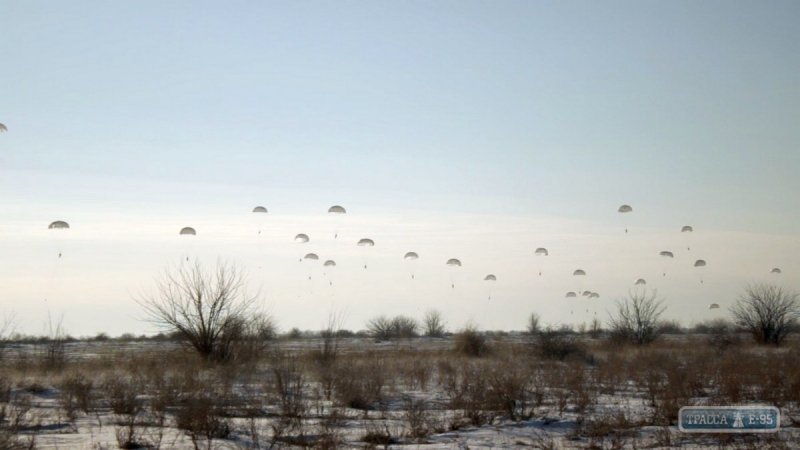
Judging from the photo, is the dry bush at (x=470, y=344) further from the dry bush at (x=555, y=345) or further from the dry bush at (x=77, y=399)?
the dry bush at (x=77, y=399)

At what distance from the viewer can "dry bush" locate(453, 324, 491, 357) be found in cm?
3206

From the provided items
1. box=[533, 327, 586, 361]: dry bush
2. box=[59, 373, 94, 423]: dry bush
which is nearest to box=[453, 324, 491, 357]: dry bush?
box=[533, 327, 586, 361]: dry bush

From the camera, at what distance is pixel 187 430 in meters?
11.6

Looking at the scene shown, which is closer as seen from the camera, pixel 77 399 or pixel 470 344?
pixel 77 399

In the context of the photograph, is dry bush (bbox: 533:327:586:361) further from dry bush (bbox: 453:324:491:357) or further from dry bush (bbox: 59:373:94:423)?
dry bush (bbox: 59:373:94:423)

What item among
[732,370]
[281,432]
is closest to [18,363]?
[281,432]

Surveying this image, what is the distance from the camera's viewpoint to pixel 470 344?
32.3 meters

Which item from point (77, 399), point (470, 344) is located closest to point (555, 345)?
point (470, 344)

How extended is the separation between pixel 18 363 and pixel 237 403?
13649 millimetres

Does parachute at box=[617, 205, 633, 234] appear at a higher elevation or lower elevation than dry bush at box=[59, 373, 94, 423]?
higher

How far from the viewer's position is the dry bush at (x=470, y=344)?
3206 cm

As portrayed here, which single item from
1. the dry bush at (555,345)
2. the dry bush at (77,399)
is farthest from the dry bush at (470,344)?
the dry bush at (77,399)

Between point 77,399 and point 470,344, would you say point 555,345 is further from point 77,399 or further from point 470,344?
point 77,399

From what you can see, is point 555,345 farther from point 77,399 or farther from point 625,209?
point 77,399
